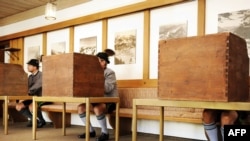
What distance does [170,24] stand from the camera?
4.32 m

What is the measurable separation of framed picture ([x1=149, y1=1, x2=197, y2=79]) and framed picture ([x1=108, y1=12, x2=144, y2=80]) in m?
0.22

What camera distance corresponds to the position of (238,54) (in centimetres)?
206

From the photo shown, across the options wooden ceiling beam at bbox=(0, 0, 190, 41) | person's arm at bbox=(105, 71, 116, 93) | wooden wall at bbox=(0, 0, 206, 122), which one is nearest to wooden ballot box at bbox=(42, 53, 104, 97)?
person's arm at bbox=(105, 71, 116, 93)

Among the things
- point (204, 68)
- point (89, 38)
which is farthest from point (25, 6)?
point (204, 68)

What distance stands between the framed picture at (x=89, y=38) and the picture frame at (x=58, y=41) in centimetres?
29

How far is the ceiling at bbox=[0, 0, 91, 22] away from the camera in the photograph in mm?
6066

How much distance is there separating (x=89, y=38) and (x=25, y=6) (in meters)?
2.23

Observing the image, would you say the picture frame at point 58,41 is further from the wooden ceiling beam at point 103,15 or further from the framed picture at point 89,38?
the framed picture at point 89,38

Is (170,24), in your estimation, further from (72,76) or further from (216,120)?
(216,120)

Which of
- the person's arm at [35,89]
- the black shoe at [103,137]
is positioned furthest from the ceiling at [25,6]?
the black shoe at [103,137]

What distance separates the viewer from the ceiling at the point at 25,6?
6066mm

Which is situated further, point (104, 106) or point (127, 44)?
point (127, 44)

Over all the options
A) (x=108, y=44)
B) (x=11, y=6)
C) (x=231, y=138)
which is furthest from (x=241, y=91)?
(x=11, y=6)

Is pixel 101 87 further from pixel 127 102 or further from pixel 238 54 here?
pixel 238 54
